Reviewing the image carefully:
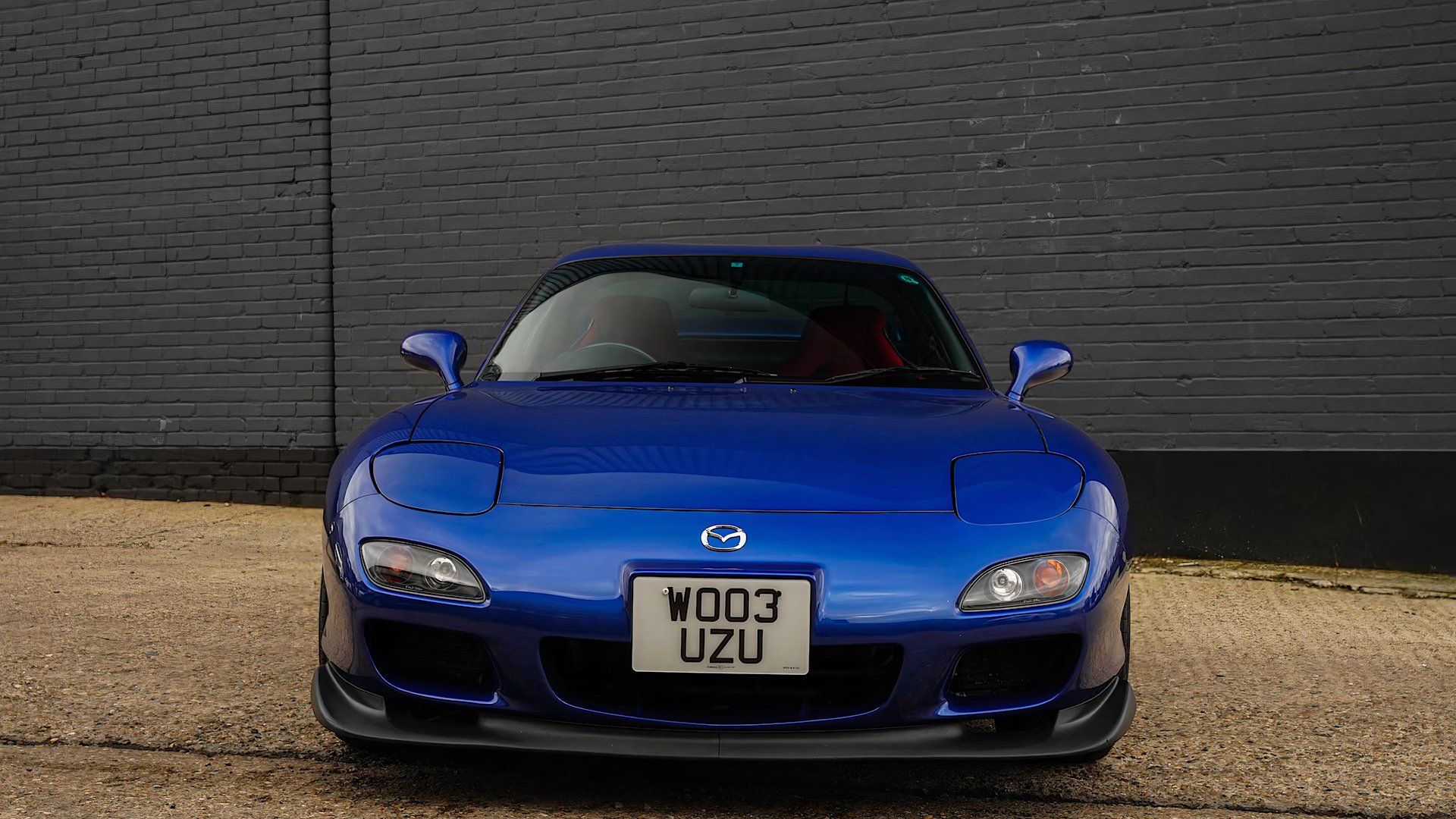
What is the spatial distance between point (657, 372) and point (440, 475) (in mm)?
878

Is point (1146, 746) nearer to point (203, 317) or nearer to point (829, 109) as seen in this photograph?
point (829, 109)

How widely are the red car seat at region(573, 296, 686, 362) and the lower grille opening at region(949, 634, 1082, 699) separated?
1.38 m

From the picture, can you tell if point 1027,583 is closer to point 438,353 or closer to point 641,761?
point 641,761

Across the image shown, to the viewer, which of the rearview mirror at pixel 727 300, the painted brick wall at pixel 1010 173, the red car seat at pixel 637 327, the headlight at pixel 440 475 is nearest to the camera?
the headlight at pixel 440 475

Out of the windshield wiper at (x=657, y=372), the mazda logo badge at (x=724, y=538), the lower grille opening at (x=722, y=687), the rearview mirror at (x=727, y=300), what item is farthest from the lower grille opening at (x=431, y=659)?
the rearview mirror at (x=727, y=300)

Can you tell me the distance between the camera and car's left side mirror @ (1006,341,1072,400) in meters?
3.63

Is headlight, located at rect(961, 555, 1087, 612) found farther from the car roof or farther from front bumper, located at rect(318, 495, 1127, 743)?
the car roof

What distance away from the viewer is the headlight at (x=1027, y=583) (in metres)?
2.41

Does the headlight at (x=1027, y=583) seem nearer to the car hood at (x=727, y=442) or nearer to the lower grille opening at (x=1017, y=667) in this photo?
the lower grille opening at (x=1017, y=667)

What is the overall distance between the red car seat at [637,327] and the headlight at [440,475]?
0.93 meters

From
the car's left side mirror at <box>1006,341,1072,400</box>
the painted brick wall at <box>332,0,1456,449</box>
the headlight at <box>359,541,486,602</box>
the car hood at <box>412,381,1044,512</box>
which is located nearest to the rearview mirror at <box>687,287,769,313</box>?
the car hood at <box>412,381,1044,512</box>

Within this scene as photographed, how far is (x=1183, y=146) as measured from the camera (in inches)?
260

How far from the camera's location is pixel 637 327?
12.0ft

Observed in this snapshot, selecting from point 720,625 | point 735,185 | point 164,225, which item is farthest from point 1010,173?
point 164,225
